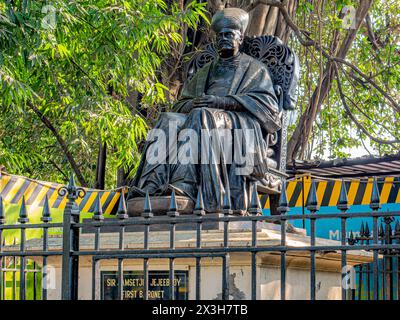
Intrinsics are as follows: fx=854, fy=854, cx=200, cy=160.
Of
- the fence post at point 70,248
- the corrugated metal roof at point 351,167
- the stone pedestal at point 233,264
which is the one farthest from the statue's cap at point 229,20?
the corrugated metal roof at point 351,167

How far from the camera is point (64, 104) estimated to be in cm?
1038

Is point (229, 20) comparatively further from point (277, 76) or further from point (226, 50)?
point (277, 76)

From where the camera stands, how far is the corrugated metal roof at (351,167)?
12070mm

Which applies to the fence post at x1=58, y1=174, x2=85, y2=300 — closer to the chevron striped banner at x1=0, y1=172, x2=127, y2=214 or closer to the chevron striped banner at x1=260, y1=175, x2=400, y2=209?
the chevron striped banner at x1=0, y1=172, x2=127, y2=214

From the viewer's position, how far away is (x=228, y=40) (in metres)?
7.44

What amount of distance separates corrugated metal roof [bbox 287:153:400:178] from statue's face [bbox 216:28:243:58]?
4.88 metres

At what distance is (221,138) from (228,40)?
109 cm

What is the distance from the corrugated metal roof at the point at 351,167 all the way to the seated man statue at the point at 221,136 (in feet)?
15.8

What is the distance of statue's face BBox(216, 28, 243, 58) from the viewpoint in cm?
743

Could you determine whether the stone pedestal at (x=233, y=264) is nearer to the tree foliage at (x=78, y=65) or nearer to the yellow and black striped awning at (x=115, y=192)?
the tree foliage at (x=78, y=65)

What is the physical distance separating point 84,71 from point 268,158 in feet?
11.5

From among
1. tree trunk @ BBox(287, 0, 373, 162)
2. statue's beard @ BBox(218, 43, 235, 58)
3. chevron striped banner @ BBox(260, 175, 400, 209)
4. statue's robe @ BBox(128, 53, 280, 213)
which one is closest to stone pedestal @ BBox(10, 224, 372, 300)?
statue's robe @ BBox(128, 53, 280, 213)

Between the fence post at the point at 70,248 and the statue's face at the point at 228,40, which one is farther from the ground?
the statue's face at the point at 228,40

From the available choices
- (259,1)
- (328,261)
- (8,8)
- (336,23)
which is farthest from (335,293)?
(336,23)
